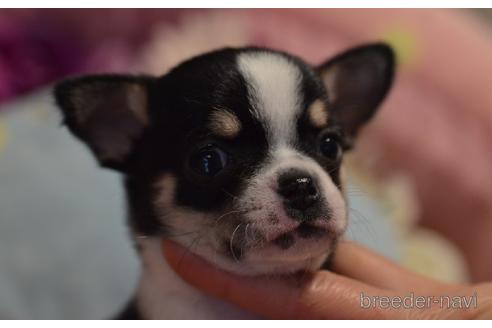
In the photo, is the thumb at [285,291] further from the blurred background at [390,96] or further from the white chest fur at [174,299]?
the blurred background at [390,96]

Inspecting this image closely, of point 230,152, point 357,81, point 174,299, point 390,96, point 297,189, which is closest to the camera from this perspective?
point 297,189

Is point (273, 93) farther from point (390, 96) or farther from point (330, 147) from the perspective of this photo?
point (390, 96)

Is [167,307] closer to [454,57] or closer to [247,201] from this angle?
[247,201]

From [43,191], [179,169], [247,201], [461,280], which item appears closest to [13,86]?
[43,191]

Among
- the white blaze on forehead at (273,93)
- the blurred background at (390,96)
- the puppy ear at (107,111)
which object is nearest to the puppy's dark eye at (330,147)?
the white blaze on forehead at (273,93)

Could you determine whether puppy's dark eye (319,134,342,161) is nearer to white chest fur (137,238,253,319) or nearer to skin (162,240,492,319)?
skin (162,240,492,319)

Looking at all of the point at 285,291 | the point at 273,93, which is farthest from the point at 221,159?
the point at 285,291
